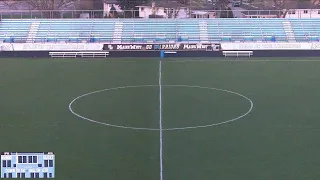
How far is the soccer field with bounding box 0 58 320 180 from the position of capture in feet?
44.9

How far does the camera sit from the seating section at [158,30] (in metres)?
37.3

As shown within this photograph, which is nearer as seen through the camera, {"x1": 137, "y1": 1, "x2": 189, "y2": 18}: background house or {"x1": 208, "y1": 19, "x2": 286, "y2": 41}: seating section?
{"x1": 208, "y1": 19, "x2": 286, "y2": 41}: seating section

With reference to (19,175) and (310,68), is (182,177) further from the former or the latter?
(310,68)

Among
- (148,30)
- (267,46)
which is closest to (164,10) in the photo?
(148,30)

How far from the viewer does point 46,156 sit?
8.22 meters

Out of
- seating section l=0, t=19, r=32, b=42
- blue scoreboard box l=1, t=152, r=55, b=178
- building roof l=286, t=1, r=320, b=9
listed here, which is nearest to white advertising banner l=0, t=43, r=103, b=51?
seating section l=0, t=19, r=32, b=42

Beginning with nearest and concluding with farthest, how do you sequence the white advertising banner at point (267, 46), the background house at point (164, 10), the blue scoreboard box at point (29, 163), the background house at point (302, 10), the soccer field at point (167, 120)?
1. the blue scoreboard box at point (29, 163)
2. the soccer field at point (167, 120)
3. the white advertising banner at point (267, 46)
4. the background house at point (302, 10)
5. the background house at point (164, 10)

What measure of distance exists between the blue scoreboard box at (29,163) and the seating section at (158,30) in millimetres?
28515

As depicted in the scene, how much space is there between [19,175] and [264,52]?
89.9ft

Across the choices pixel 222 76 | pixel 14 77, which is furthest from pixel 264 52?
pixel 14 77

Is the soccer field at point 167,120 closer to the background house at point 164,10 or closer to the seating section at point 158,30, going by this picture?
the seating section at point 158,30

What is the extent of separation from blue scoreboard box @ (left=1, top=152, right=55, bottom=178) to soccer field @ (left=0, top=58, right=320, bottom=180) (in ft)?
15.2

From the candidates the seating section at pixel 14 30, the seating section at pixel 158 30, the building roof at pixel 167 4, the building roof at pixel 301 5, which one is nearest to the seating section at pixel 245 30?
the seating section at pixel 158 30

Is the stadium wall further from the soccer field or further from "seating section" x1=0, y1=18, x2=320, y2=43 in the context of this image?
the soccer field
